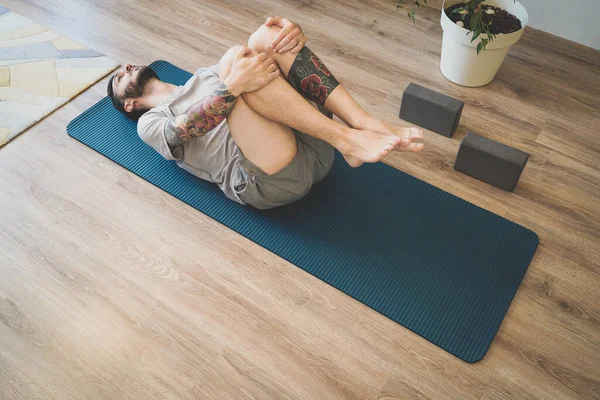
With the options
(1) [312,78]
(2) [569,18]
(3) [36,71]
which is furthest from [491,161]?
(3) [36,71]

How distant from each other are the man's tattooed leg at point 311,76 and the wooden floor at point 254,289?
486 mm

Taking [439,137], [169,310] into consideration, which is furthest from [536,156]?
[169,310]

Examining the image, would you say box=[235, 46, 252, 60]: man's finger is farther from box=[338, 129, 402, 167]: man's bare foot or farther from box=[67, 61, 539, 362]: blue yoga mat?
box=[67, 61, 539, 362]: blue yoga mat

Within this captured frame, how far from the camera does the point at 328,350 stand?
1666mm

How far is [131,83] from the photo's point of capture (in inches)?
81.1

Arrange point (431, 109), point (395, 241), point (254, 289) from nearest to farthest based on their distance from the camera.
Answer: point (254, 289) < point (395, 241) < point (431, 109)

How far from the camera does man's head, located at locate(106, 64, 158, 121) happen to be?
2057 mm

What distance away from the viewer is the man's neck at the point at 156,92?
2.06 meters

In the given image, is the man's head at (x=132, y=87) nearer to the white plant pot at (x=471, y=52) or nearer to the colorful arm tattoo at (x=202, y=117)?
the colorful arm tattoo at (x=202, y=117)

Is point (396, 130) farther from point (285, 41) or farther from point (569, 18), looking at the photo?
point (569, 18)

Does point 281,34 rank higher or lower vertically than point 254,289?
higher

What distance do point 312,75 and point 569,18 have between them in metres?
1.58

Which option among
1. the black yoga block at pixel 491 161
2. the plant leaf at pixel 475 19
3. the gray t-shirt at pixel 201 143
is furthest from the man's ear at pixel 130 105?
the plant leaf at pixel 475 19

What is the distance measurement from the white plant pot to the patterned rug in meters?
1.54
